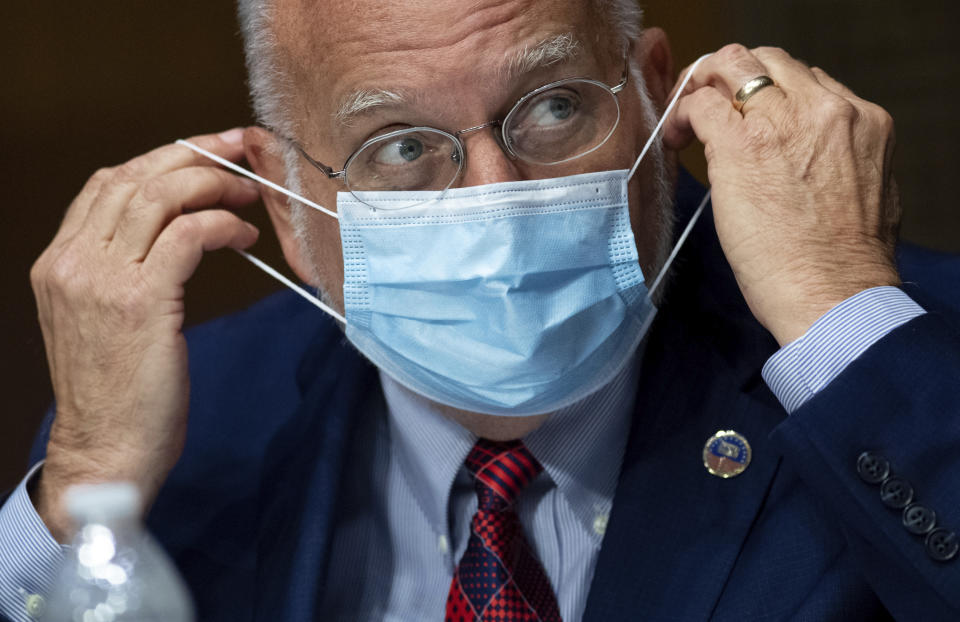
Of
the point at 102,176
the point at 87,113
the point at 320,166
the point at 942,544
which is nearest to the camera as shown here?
the point at 942,544

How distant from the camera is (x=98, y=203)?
172 cm

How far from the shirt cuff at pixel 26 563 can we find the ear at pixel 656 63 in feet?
3.90

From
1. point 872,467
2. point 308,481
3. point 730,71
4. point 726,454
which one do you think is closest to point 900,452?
point 872,467

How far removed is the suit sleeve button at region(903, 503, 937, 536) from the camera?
1.27 m

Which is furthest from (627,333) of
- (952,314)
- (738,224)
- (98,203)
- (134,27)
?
(134,27)

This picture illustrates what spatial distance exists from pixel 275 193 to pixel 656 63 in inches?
26.6

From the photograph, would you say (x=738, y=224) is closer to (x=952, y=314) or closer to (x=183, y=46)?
(x=952, y=314)

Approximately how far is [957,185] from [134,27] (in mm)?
1657

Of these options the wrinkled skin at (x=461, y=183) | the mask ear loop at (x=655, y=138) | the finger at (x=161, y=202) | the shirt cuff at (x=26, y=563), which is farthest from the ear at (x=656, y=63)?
the shirt cuff at (x=26, y=563)

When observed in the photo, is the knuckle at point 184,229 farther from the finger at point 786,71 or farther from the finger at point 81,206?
the finger at point 786,71

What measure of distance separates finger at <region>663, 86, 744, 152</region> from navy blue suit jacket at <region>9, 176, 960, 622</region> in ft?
0.78

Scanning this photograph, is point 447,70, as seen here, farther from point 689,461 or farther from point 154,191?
point 689,461

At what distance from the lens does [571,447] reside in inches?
68.4

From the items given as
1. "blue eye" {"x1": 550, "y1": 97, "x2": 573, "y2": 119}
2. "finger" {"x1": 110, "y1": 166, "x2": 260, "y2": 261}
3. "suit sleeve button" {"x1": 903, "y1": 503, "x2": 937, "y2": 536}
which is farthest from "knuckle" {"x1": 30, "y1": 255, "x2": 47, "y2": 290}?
"suit sleeve button" {"x1": 903, "y1": 503, "x2": 937, "y2": 536}
